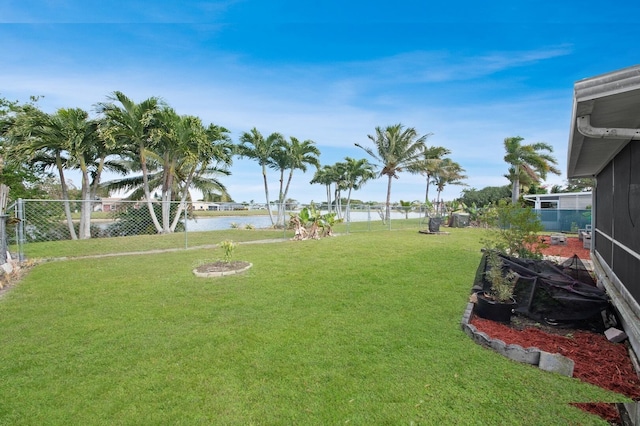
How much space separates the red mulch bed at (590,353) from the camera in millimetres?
2490

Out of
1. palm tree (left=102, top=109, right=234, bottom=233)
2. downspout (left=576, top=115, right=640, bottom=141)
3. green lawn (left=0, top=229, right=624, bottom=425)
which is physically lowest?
green lawn (left=0, top=229, right=624, bottom=425)

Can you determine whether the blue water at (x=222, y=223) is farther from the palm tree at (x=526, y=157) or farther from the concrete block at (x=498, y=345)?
the palm tree at (x=526, y=157)

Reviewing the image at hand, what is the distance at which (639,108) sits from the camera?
9.33ft

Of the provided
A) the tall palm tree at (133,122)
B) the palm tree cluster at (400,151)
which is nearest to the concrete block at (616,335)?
the tall palm tree at (133,122)

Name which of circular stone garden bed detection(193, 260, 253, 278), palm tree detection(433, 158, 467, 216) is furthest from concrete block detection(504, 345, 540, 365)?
palm tree detection(433, 158, 467, 216)

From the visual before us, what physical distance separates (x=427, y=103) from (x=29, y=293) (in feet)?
52.2

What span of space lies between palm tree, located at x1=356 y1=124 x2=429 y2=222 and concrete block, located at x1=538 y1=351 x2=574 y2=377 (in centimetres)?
2024

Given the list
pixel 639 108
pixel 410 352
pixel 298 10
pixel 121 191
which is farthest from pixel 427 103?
pixel 121 191

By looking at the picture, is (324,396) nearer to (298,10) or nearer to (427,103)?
(298,10)

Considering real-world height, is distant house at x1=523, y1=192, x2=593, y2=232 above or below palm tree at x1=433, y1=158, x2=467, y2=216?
below

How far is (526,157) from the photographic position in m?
24.6

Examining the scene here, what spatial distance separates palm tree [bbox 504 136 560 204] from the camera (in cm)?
2448

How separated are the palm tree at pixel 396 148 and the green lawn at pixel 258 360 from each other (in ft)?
62.7

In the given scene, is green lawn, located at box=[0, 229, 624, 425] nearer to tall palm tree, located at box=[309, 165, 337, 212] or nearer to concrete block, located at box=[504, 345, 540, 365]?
concrete block, located at box=[504, 345, 540, 365]
